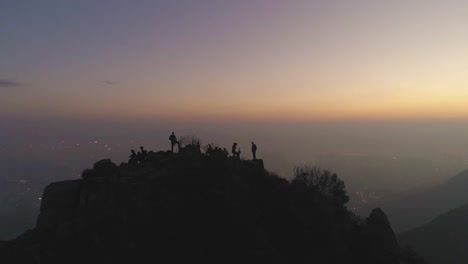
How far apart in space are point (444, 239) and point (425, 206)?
106389 mm

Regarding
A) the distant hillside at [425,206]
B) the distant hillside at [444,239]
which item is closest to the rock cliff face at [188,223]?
the distant hillside at [444,239]

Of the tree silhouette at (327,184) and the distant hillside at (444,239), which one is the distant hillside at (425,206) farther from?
the tree silhouette at (327,184)

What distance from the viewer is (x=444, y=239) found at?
8356cm

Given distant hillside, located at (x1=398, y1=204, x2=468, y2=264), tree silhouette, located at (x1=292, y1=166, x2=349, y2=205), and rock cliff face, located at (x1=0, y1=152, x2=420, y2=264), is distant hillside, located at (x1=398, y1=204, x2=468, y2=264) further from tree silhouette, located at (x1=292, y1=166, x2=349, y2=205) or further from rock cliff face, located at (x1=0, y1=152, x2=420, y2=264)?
rock cliff face, located at (x1=0, y1=152, x2=420, y2=264)

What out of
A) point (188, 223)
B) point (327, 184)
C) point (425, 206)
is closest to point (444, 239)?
point (327, 184)

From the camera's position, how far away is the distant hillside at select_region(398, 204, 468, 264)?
75.2 meters

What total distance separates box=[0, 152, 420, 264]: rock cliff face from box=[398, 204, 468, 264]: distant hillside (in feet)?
160

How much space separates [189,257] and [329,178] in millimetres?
30163

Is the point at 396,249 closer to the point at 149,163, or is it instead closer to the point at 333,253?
the point at 333,253

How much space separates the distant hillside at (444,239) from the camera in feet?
247

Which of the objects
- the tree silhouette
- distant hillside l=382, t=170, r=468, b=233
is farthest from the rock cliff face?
distant hillside l=382, t=170, r=468, b=233

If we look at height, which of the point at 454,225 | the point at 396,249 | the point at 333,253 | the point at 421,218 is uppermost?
the point at 333,253

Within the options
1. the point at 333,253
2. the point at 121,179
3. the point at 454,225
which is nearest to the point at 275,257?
the point at 333,253

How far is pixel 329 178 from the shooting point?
5141 centimetres
